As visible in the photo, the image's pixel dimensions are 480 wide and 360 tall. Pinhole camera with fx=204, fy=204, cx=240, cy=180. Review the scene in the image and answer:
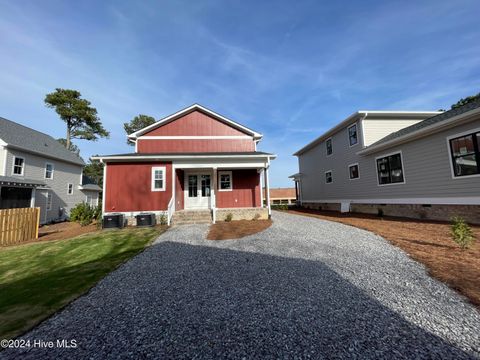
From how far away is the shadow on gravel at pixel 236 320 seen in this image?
7.50 feet

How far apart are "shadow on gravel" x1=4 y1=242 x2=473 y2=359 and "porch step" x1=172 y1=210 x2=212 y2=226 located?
241 inches

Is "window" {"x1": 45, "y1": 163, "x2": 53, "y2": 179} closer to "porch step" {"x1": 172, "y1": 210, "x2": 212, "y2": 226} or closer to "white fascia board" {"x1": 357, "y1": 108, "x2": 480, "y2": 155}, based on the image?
"porch step" {"x1": 172, "y1": 210, "x2": 212, "y2": 226}

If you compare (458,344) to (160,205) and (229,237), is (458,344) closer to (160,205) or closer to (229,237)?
(229,237)

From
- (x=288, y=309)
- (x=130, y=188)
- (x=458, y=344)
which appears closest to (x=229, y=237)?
(x=288, y=309)

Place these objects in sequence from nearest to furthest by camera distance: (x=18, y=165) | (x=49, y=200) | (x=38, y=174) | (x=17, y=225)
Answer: (x=17, y=225) → (x=18, y=165) → (x=38, y=174) → (x=49, y=200)

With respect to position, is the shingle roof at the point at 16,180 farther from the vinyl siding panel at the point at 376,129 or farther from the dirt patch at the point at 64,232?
the vinyl siding panel at the point at 376,129

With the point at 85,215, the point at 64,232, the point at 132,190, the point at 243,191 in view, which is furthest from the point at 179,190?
the point at 85,215

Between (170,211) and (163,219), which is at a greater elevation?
(170,211)

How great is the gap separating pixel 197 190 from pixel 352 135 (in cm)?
1214

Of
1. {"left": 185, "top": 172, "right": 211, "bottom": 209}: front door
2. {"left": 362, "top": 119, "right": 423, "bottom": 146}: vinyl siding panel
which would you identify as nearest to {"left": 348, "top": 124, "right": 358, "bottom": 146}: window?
Result: {"left": 362, "top": 119, "right": 423, "bottom": 146}: vinyl siding panel

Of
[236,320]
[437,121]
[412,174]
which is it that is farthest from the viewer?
[412,174]

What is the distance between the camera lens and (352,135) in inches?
606

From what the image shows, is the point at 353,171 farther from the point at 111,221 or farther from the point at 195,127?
the point at 111,221

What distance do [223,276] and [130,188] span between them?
9.32 meters
